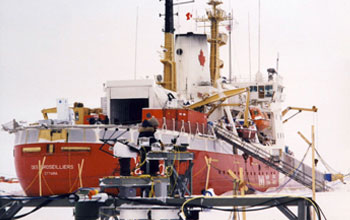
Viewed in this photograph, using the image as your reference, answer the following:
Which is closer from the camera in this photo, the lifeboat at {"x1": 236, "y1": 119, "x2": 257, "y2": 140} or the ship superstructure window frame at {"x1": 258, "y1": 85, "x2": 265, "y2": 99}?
the lifeboat at {"x1": 236, "y1": 119, "x2": 257, "y2": 140}

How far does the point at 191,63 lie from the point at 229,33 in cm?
795

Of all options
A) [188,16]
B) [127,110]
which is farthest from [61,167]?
[188,16]

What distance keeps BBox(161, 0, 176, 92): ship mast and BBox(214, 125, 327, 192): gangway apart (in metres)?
4.00

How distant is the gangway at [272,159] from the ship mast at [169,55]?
4.00 m

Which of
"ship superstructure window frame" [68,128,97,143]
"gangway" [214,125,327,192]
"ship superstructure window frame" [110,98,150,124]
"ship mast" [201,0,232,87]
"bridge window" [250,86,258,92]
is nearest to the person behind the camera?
"ship superstructure window frame" [68,128,97,143]

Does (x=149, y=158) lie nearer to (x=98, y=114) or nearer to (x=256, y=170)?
(x=98, y=114)

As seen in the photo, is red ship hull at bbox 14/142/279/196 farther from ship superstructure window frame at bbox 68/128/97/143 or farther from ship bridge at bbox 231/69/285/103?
ship bridge at bbox 231/69/285/103

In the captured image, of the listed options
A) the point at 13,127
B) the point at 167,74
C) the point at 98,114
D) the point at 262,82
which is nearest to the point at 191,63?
the point at 167,74

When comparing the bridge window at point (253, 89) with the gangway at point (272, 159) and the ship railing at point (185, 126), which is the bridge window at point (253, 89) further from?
the ship railing at point (185, 126)

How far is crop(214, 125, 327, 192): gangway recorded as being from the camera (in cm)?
3052

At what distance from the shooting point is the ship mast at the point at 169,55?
3244 centimetres

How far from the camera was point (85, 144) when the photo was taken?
22266 millimetres

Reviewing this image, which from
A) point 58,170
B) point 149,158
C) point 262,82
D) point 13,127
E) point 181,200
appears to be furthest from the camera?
point 262,82

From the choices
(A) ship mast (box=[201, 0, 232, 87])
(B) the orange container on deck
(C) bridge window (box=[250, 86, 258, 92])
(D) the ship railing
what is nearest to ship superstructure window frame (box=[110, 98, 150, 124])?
(B) the orange container on deck
